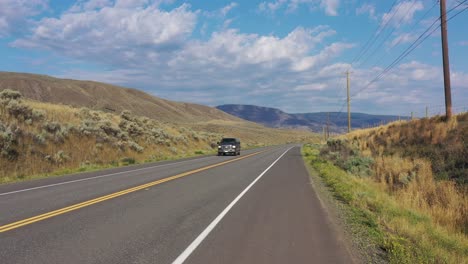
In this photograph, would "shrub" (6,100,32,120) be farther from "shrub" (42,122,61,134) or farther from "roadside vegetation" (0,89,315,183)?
"shrub" (42,122,61,134)

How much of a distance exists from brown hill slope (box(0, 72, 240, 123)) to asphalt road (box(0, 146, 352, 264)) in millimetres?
98692

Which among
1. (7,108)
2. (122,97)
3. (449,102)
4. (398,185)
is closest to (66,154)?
(7,108)

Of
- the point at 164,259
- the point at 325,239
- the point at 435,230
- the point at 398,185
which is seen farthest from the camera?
the point at 398,185

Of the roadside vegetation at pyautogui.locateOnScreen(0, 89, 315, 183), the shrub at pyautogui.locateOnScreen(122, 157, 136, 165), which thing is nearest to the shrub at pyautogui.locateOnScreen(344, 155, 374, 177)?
the roadside vegetation at pyautogui.locateOnScreen(0, 89, 315, 183)

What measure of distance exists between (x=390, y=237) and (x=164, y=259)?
165 inches

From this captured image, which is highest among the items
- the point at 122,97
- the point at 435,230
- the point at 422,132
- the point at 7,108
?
the point at 122,97

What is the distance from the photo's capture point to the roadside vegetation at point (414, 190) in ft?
23.9

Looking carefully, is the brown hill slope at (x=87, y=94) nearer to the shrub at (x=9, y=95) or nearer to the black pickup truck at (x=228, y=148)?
the black pickup truck at (x=228, y=148)

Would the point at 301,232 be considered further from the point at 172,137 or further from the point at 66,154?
the point at 172,137

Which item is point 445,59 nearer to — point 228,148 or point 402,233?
point 402,233

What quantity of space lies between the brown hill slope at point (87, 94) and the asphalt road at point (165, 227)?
98.7 metres

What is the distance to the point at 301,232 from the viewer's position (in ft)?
25.9

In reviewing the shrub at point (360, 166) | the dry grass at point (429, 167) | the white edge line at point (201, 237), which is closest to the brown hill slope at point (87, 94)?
the dry grass at point (429, 167)

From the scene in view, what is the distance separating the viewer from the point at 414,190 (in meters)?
14.9
